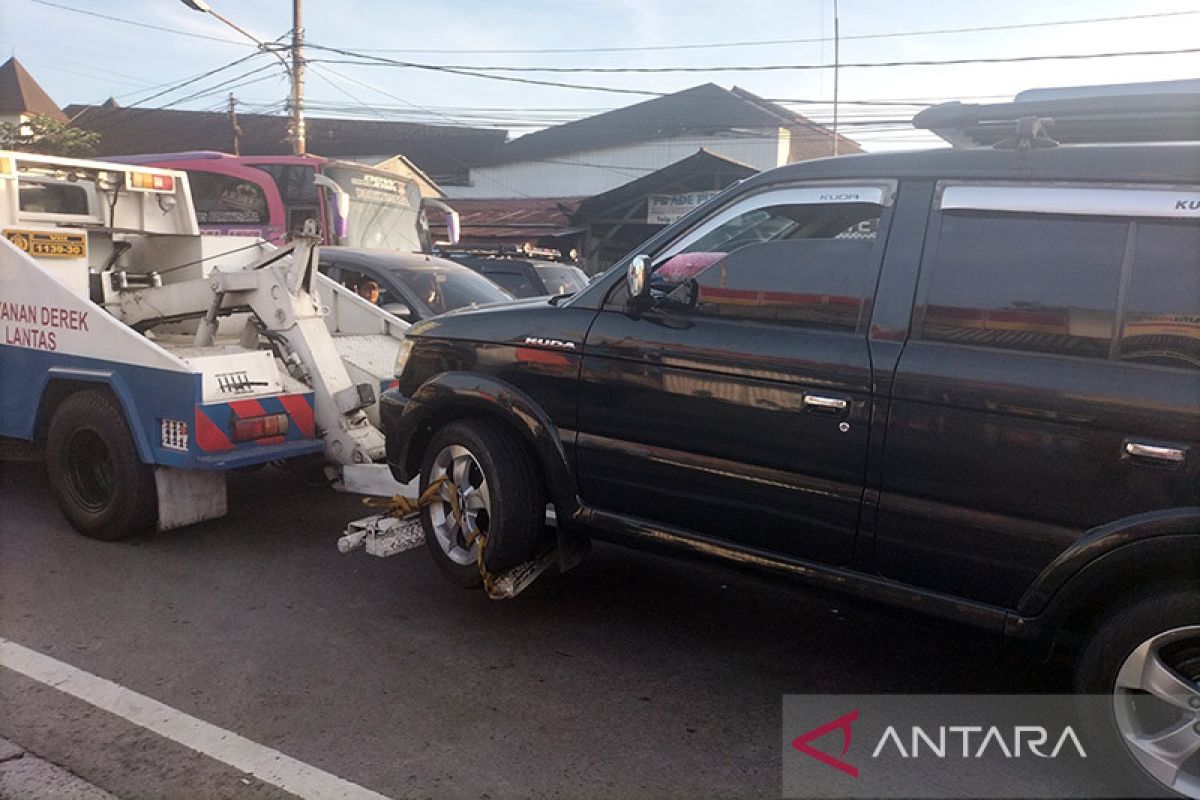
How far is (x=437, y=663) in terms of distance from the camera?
4.00 m

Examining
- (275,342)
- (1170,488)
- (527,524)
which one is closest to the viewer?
(1170,488)

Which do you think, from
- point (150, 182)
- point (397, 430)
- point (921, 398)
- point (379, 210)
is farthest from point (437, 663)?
point (379, 210)

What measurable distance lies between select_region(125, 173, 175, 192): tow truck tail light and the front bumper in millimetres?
3058

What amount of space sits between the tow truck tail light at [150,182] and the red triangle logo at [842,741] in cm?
565

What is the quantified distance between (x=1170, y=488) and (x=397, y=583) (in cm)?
352

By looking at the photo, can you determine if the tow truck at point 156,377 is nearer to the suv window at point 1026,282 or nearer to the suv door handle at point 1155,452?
the suv window at point 1026,282

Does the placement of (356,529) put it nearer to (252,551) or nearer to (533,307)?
(252,551)

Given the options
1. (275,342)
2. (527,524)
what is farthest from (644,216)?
(527,524)

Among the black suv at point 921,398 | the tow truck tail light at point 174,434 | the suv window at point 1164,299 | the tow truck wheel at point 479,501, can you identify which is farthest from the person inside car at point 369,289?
the suv window at point 1164,299

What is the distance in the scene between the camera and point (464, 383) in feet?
14.1

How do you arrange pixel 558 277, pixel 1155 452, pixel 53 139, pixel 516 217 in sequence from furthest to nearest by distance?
pixel 53 139 → pixel 516 217 → pixel 558 277 → pixel 1155 452

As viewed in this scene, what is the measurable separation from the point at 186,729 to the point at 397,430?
1.68 metres

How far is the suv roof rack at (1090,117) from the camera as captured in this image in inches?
129

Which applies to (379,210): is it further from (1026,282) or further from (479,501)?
(1026,282)
